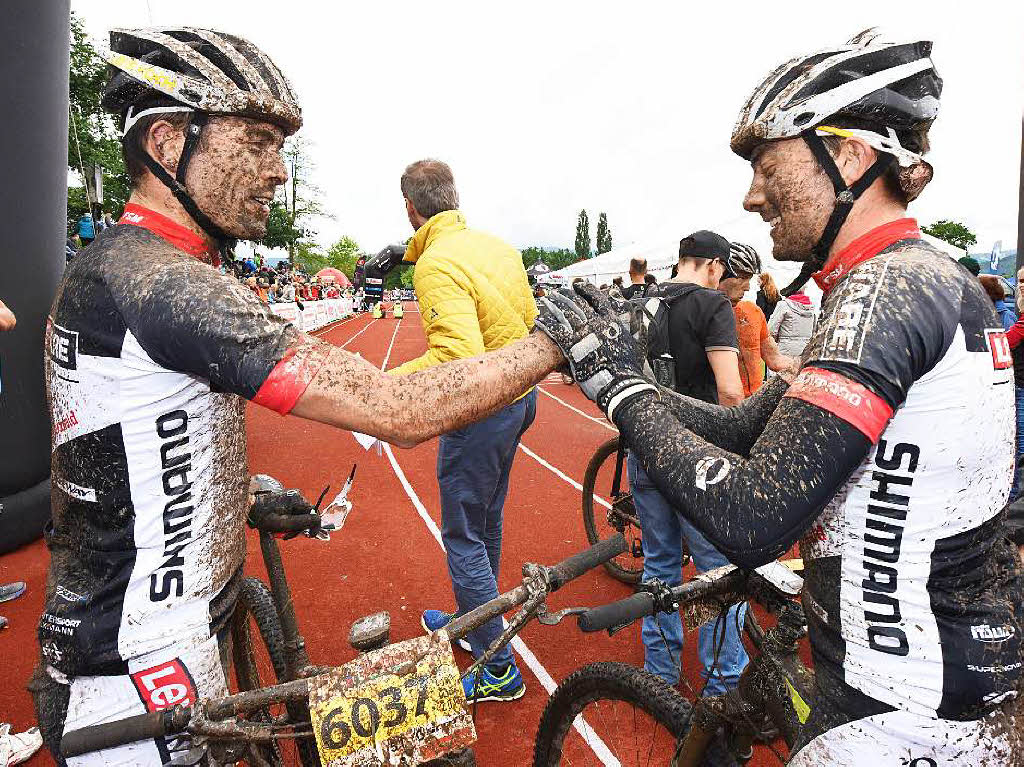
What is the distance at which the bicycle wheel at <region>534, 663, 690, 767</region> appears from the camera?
2080 mm

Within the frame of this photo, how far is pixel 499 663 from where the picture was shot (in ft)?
12.1

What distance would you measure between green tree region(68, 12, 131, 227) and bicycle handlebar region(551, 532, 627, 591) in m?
30.6

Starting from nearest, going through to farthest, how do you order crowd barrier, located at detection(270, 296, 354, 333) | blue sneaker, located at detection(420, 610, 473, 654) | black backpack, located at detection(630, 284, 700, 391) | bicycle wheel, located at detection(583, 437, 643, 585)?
1. black backpack, located at detection(630, 284, 700, 391)
2. blue sneaker, located at detection(420, 610, 473, 654)
3. bicycle wheel, located at detection(583, 437, 643, 585)
4. crowd barrier, located at detection(270, 296, 354, 333)

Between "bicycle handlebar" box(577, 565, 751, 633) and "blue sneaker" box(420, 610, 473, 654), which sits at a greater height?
"bicycle handlebar" box(577, 565, 751, 633)

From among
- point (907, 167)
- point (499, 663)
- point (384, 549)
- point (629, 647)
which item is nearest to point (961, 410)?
point (907, 167)

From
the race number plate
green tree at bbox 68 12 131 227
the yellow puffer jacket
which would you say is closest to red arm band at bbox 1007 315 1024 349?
the yellow puffer jacket

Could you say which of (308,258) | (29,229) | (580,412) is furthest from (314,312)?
(308,258)

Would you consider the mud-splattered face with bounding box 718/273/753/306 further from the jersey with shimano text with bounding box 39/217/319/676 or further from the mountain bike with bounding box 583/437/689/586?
the jersey with shimano text with bounding box 39/217/319/676

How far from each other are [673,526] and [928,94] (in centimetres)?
266

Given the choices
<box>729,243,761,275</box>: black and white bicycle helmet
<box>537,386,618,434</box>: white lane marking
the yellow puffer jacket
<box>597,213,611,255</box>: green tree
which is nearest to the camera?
the yellow puffer jacket

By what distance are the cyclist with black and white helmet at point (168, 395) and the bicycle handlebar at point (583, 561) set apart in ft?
1.77

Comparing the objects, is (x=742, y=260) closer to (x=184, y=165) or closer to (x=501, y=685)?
(x=501, y=685)

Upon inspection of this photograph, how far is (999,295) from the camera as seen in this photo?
6812 millimetres

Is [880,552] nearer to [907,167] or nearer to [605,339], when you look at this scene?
[605,339]
